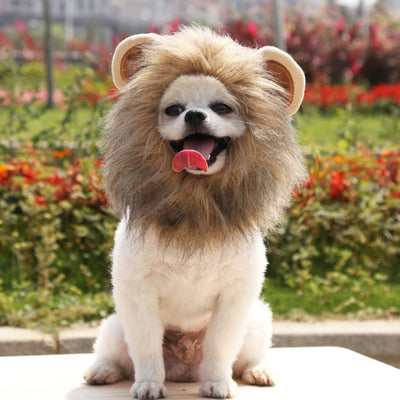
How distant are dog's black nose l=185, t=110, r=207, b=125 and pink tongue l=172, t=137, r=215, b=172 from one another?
0.08 m

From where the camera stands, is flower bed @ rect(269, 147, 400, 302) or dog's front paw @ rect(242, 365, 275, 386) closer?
dog's front paw @ rect(242, 365, 275, 386)

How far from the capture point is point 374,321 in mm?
4527

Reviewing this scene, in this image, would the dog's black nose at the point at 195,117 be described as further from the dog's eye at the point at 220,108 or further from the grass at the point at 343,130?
the grass at the point at 343,130

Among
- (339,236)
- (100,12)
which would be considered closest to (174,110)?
(339,236)

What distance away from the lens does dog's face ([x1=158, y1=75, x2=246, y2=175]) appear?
8.00 ft

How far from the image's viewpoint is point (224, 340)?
2.72m

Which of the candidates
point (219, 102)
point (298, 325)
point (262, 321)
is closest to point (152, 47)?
point (219, 102)

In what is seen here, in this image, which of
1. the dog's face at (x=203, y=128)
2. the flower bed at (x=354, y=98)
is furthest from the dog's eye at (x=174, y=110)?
the flower bed at (x=354, y=98)

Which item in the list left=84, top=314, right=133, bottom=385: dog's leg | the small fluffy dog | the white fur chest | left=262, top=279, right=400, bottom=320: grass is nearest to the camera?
the small fluffy dog

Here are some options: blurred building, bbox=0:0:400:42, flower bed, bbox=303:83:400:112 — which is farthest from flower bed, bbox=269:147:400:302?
blurred building, bbox=0:0:400:42

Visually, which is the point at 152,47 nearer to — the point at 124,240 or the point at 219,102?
the point at 219,102

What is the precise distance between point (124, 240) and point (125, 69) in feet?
1.86

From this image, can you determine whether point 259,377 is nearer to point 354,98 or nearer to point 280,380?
point 280,380

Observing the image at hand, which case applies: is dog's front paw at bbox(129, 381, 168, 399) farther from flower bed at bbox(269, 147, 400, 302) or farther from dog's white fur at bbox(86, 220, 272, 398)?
flower bed at bbox(269, 147, 400, 302)
